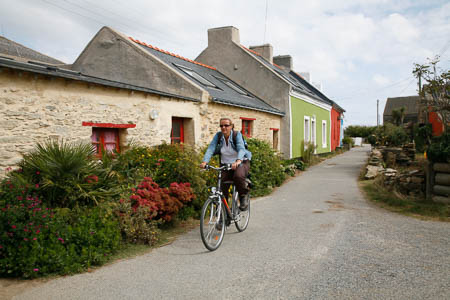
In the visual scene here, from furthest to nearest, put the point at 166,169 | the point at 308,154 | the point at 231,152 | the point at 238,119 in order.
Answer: the point at 308,154, the point at 238,119, the point at 166,169, the point at 231,152

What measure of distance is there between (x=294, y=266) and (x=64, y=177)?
3442mm

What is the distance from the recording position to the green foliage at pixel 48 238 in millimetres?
3852

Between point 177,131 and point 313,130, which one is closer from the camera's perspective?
point 177,131

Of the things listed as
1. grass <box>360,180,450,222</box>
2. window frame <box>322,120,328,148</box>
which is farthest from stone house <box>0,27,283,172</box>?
window frame <box>322,120,328,148</box>

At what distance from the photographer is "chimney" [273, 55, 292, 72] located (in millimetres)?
25844

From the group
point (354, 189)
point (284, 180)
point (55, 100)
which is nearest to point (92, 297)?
point (55, 100)

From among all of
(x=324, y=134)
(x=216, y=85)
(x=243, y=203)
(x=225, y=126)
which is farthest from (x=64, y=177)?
(x=324, y=134)

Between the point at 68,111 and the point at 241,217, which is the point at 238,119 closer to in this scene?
the point at 241,217

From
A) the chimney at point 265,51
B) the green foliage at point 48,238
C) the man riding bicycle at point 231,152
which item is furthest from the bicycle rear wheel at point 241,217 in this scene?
the chimney at point 265,51

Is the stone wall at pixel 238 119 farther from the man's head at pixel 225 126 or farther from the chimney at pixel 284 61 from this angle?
the chimney at pixel 284 61

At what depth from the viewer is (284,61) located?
26.0m

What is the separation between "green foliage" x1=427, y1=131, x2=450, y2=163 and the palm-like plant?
6657 millimetres

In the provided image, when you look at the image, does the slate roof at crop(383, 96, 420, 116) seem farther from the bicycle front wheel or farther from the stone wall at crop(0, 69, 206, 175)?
the bicycle front wheel

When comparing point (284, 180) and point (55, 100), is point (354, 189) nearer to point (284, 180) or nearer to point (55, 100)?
point (284, 180)
